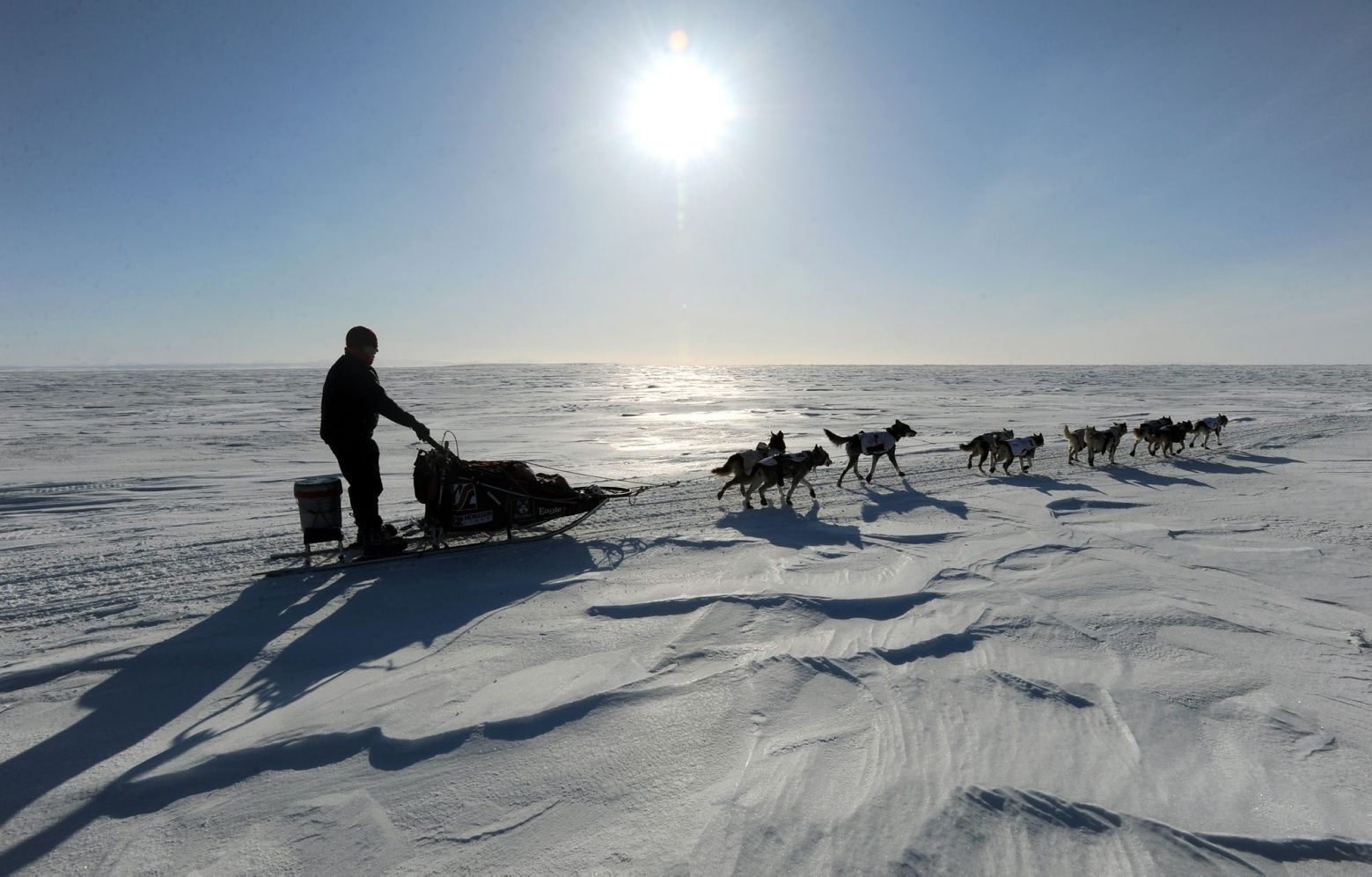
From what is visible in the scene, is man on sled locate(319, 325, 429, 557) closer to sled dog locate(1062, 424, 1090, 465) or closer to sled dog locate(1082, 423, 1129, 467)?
sled dog locate(1082, 423, 1129, 467)

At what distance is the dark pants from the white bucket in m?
0.15

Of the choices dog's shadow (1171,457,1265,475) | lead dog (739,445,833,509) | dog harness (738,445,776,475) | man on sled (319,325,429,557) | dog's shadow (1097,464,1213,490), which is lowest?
dog's shadow (1097,464,1213,490)

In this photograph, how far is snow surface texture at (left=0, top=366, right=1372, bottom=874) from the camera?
7.75 ft

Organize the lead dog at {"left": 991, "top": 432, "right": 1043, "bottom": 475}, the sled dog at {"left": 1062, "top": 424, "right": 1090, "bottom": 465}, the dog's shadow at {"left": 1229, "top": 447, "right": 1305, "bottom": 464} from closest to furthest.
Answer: the lead dog at {"left": 991, "top": 432, "right": 1043, "bottom": 475}, the dog's shadow at {"left": 1229, "top": 447, "right": 1305, "bottom": 464}, the sled dog at {"left": 1062, "top": 424, "right": 1090, "bottom": 465}

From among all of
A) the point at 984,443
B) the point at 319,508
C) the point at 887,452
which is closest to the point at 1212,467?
the point at 984,443

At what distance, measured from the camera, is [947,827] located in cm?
240

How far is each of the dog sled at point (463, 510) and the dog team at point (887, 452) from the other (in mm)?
2548

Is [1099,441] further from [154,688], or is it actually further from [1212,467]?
[154,688]

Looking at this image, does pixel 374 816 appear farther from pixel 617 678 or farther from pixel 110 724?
pixel 110 724

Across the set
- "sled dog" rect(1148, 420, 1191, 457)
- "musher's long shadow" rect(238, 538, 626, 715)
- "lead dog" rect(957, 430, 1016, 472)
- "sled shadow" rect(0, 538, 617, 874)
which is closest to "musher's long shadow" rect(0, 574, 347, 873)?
"sled shadow" rect(0, 538, 617, 874)

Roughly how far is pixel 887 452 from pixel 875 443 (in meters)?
0.32

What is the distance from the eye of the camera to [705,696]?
331cm

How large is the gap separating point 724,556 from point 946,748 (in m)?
3.08

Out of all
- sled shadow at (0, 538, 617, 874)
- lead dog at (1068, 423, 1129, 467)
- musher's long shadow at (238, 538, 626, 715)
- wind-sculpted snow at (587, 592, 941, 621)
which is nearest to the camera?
sled shadow at (0, 538, 617, 874)
